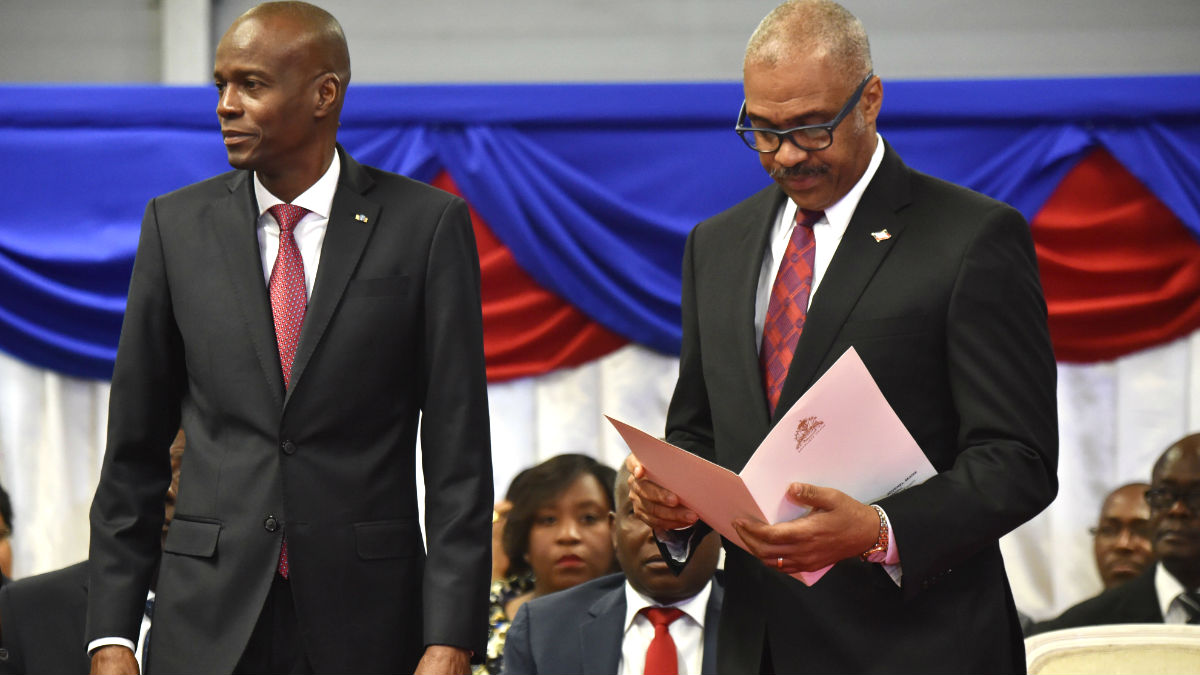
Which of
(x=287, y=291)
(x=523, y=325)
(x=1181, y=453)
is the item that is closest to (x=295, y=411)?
(x=287, y=291)

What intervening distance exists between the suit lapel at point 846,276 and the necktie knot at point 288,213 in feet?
2.64

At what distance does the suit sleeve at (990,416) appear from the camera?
72.6 inches

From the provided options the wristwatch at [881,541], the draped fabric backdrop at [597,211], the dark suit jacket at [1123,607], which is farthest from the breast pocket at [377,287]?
the draped fabric backdrop at [597,211]

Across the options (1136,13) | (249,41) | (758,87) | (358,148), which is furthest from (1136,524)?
(249,41)

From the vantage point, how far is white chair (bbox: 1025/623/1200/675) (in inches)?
104

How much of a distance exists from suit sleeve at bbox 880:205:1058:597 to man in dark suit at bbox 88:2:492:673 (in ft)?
2.22

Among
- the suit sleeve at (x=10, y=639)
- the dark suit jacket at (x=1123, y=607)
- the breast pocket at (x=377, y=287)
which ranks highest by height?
the breast pocket at (x=377, y=287)

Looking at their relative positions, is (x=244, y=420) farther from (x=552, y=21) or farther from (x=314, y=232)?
(x=552, y=21)

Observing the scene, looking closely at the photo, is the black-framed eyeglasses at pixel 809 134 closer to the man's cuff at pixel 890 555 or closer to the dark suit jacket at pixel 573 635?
the man's cuff at pixel 890 555

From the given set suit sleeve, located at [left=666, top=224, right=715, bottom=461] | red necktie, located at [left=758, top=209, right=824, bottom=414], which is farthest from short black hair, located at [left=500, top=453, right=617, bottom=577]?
red necktie, located at [left=758, top=209, right=824, bottom=414]

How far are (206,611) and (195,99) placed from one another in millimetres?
3450

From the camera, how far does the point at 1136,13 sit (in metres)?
6.00

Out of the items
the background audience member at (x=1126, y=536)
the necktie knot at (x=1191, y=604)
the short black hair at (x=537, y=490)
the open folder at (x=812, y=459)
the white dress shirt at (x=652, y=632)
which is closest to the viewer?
the open folder at (x=812, y=459)

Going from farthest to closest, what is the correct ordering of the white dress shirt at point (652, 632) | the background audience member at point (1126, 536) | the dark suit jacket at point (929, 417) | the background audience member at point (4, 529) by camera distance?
1. the background audience member at point (1126, 536)
2. the background audience member at point (4, 529)
3. the white dress shirt at point (652, 632)
4. the dark suit jacket at point (929, 417)
